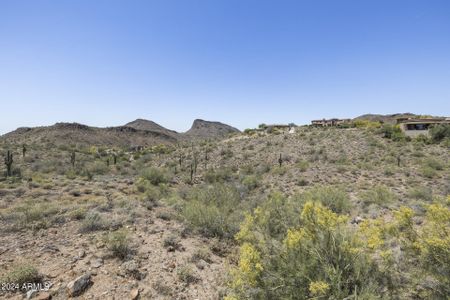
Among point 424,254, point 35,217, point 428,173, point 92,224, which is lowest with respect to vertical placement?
point 428,173

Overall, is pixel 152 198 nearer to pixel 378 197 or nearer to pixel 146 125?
pixel 378 197

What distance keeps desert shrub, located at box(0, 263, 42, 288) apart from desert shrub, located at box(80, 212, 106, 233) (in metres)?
2.45

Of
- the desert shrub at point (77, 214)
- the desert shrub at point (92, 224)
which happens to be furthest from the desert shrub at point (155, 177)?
the desert shrub at point (92, 224)

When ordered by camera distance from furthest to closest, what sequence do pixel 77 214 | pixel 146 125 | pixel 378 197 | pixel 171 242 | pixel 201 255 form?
pixel 146 125 → pixel 378 197 → pixel 77 214 → pixel 171 242 → pixel 201 255

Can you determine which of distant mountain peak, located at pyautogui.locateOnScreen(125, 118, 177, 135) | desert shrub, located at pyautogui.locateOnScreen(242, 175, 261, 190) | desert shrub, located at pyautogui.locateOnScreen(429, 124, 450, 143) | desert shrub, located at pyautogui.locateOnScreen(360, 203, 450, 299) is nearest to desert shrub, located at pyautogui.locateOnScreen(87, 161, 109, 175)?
desert shrub, located at pyautogui.locateOnScreen(242, 175, 261, 190)

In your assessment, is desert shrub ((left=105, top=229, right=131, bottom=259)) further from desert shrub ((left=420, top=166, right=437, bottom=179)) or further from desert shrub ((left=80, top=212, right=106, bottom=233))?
desert shrub ((left=420, top=166, right=437, bottom=179))

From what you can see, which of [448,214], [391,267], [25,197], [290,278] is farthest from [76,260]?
[25,197]

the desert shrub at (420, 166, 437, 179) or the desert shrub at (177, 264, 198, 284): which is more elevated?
the desert shrub at (420, 166, 437, 179)

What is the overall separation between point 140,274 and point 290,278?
3259mm

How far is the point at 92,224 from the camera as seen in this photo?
7.71 meters

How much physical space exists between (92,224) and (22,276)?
2.82 metres

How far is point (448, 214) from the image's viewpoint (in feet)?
12.7

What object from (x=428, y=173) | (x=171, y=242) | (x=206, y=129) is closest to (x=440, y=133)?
(x=428, y=173)

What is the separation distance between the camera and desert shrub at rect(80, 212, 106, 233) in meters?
7.63
